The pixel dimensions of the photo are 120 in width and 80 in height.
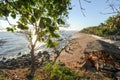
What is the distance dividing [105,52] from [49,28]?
1378 centimetres

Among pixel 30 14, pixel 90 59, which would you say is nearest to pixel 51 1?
pixel 30 14

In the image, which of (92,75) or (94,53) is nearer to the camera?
(92,75)

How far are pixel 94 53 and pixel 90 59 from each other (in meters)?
0.58

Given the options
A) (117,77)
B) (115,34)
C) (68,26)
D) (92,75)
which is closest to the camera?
(68,26)

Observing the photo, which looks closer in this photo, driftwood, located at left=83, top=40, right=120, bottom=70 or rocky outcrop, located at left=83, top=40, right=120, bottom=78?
rocky outcrop, located at left=83, top=40, right=120, bottom=78

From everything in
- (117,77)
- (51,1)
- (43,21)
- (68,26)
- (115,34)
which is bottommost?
(115,34)

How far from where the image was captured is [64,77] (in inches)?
505

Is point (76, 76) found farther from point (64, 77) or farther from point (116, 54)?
point (116, 54)

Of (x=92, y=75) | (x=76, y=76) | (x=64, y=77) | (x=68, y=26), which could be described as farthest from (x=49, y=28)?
(x=92, y=75)

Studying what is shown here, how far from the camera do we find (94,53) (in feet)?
59.9

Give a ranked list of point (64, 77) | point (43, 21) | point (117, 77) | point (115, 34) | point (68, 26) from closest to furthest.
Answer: point (43, 21) < point (68, 26) < point (64, 77) < point (117, 77) < point (115, 34)

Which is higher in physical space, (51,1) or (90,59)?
(51,1)

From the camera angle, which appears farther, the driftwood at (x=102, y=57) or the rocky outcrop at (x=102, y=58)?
the driftwood at (x=102, y=57)

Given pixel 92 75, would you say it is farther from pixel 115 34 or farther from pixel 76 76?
pixel 115 34
